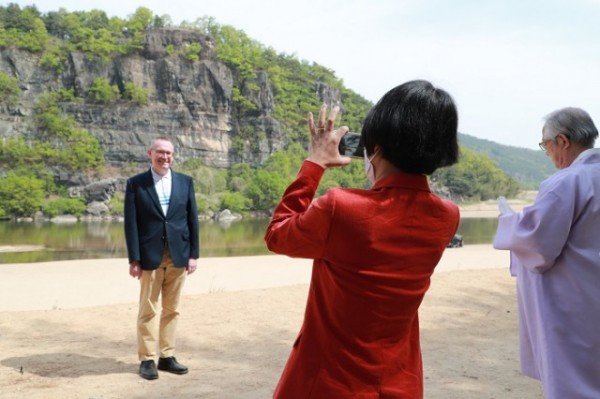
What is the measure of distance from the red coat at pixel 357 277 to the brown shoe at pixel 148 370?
3588mm

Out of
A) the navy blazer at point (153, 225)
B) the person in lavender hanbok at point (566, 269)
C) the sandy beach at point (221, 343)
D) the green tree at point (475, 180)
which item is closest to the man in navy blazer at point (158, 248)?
the navy blazer at point (153, 225)

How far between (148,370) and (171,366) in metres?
0.24

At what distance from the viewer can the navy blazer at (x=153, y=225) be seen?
5.14 metres

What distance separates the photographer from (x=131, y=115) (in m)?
85.5

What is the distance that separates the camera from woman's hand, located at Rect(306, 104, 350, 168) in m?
1.79

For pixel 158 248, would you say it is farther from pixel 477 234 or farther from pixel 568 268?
pixel 477 234

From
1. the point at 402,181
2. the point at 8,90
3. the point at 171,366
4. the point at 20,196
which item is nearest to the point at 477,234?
the point at 171,366

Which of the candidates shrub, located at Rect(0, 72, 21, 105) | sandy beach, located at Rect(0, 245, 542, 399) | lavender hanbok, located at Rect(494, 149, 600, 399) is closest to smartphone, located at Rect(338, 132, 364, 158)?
lavender hanbok, located at Rect(494, 149, 600, 399)

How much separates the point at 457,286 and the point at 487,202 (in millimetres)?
105163

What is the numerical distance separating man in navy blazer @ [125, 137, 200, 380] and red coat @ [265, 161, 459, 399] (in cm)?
361

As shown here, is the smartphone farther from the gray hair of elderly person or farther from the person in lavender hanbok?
the gray hair of elderly person

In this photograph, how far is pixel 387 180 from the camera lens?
5.62ft

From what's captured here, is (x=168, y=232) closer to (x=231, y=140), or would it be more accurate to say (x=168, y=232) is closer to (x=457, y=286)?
(x=457, y=286)

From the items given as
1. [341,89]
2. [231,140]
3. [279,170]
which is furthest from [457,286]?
[341,89]
